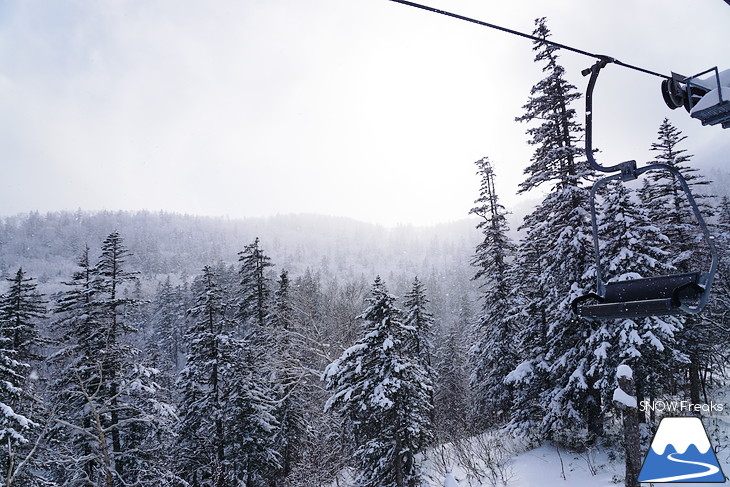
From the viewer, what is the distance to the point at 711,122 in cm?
371

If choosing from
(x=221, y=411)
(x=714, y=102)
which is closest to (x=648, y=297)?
(x=714, y=102)

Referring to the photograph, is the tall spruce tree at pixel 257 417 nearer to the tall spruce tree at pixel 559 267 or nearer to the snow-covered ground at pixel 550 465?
the snow-covered ground at pixel 550 465

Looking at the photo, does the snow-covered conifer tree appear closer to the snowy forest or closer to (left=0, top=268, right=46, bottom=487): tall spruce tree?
the snowy forest

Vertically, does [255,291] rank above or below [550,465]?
above

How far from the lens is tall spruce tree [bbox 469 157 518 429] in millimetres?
23422

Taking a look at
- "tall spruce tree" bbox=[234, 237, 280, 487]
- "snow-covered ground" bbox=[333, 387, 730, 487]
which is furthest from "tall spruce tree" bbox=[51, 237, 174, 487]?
"snow-covered ground" bbox=[333, 387, 730, 487]

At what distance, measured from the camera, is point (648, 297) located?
12.6 feet

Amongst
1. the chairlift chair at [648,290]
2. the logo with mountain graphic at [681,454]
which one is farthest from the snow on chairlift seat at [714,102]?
the logo with mountain graphic at [681,454]

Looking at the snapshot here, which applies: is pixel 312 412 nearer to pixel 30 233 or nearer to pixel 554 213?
pixel 554 213

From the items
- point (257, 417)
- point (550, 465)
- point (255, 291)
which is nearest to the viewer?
point (550, 465)

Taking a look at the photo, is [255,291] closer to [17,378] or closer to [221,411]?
[221,411]

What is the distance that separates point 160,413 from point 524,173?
816 inches

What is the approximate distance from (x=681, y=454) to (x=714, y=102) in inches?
256

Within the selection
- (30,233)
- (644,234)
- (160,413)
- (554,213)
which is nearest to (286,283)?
(160,413)
